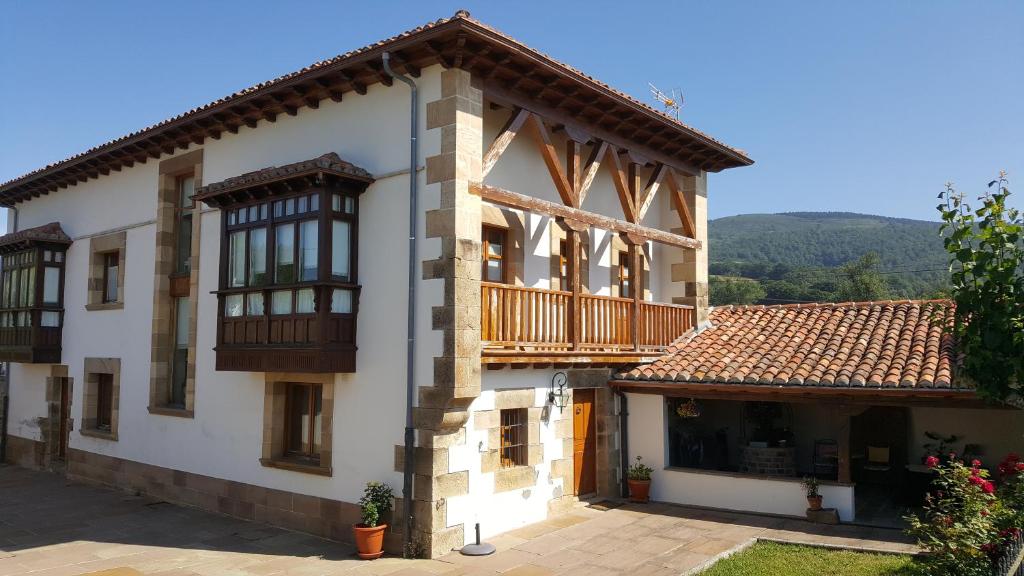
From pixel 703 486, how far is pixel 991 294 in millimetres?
5047

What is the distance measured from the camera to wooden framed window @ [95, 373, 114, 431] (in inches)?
587

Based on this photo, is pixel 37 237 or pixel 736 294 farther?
pixel 736 294

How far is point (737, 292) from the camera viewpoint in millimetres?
63625

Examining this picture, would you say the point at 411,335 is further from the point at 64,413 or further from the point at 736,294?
the point at 736,294

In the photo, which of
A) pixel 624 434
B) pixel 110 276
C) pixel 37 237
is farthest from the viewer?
pixel 37 237

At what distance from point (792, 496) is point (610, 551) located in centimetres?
342

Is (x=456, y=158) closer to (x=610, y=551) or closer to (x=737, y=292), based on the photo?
(x=610, y=551)

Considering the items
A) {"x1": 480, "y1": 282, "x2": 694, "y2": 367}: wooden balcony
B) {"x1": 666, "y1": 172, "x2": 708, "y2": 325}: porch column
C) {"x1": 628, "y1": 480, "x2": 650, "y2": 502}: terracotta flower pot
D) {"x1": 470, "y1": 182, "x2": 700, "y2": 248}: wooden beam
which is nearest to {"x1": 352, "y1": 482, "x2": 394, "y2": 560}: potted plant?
{"x1": 480, "y1": 282, "x2": 694, "y2": 367}: wooden balcony

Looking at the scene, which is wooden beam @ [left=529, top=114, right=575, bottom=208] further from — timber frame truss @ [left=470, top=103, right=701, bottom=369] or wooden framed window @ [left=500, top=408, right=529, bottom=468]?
wooden framed window @ [left=500, top=408, right=529, bottom=468]

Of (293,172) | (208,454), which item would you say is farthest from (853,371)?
(208,454)

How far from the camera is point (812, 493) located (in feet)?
34.8

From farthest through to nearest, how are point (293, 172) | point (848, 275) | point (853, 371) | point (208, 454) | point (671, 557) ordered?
point (848, 275), point (208, 454), point (853, 371), point (293, 172), point (671, 557)

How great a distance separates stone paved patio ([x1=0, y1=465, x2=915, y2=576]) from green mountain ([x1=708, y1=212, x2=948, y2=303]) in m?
51.5

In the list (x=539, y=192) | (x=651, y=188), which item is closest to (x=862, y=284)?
(x=651, y=188)
